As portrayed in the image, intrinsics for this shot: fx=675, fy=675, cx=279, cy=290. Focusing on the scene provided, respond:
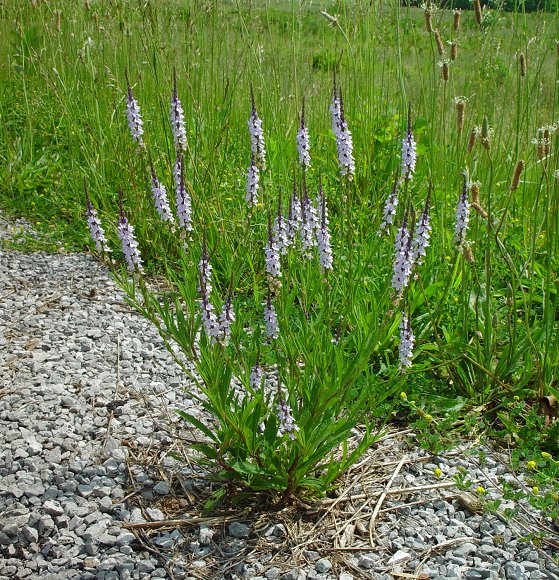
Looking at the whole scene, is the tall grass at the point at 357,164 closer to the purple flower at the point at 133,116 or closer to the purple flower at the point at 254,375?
the purple flower at the point at 133,116

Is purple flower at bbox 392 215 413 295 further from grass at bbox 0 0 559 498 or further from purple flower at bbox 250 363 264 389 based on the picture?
purple flower at bbox 250 363 264 389

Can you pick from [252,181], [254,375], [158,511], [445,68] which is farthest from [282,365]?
[445,68]

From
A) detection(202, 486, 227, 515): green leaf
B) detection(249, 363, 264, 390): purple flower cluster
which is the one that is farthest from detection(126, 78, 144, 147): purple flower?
detection(202, 486, 227, 515): green leaf

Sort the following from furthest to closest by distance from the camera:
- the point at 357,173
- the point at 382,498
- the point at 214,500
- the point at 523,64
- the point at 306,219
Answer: the point at 357,173 → the point at 523,64 → the point at 306,219 → the point at 382,498 → the point at 214,500

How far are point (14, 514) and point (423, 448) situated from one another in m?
1.44

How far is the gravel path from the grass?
37cm

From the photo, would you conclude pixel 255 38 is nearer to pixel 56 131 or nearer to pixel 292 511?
pixel 56 131

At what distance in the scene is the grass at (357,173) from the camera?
9.27 ft

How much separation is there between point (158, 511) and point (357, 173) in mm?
2765

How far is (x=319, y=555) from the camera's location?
2.05m

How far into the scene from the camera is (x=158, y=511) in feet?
7.20

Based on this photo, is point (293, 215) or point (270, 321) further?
point (293, 215)

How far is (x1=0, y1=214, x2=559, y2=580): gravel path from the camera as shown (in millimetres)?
2014

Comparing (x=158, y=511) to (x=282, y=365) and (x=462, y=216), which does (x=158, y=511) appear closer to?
(x=282, y=365)
